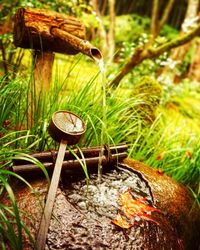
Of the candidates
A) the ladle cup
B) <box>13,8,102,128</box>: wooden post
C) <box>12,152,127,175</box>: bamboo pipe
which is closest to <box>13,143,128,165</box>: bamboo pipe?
<box>12,152,127,175</box>: bamboo pipe

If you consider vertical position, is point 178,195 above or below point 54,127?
below

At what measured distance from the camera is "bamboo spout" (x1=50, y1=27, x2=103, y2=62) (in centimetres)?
204

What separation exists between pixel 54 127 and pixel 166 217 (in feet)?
3.15

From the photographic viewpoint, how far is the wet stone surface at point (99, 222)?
1513mm

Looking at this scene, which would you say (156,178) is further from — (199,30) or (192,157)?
(199,30)

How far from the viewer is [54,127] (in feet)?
5.32

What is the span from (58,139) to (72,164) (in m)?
0.22

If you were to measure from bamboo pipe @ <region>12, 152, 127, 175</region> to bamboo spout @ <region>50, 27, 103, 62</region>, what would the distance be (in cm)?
66

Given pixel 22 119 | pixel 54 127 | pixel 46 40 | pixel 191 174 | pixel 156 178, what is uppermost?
pixel 46 40

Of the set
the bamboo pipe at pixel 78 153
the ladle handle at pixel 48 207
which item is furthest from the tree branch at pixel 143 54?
the ladle handle at pixel 48 207

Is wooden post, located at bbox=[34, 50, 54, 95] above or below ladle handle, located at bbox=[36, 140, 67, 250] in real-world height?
above

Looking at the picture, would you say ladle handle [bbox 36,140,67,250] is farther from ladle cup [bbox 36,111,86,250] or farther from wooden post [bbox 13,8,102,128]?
wooden post [bbox 13,8,102,128]

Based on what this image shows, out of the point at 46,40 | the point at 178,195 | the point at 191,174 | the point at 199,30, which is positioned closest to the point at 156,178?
the point at 178,195

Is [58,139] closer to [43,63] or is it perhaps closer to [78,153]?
[78,153]
